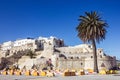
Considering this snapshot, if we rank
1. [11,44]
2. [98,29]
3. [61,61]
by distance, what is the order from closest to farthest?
[98,29]
[61,61]
[11,44]

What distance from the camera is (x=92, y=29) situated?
156 ft

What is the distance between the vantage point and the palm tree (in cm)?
4750

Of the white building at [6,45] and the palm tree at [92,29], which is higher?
the white building at [6,45]

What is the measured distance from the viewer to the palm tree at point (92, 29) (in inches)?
1870

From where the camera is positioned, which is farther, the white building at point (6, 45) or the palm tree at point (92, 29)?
the white building at point (6, 45)

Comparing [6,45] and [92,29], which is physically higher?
[6,45]

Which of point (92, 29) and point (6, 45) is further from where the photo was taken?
point (6, 45)

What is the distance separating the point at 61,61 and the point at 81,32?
105ft

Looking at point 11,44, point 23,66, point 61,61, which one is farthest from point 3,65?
point 11,44

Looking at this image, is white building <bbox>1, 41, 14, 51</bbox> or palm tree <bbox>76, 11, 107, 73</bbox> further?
white building <bbox>1, 41, 14, 51</bbox>

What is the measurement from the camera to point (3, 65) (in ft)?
341

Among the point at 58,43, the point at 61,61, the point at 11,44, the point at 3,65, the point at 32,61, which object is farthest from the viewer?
the point at 11,44

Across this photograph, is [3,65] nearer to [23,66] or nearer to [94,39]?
[23,66]

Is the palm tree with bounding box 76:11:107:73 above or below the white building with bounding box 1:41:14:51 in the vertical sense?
below
